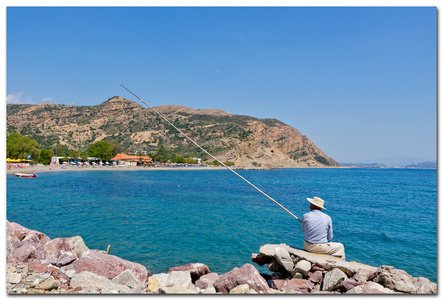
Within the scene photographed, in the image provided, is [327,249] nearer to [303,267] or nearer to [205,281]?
[303,267]

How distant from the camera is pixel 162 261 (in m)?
9.81

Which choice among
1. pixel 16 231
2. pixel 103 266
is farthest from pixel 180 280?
pixel 16 231

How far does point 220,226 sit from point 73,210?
10.6m

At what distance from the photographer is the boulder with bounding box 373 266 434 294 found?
525 cm

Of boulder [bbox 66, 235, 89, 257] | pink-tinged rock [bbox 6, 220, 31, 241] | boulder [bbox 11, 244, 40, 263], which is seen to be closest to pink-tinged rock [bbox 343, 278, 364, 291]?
boulder [bbox 11, 244, 40, 263]

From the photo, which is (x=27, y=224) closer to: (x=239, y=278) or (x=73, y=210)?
(x=73, y=210)

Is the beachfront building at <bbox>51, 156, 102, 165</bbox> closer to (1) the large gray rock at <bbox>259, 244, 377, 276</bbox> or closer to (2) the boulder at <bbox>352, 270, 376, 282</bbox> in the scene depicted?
(1) the large gray rock at <bbox>259, 244, 377, 276</bbox>

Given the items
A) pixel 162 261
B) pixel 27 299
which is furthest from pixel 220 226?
pixel 27 299

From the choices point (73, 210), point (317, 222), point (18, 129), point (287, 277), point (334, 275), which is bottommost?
point (73, 210)

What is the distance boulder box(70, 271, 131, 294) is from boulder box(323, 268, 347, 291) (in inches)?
153

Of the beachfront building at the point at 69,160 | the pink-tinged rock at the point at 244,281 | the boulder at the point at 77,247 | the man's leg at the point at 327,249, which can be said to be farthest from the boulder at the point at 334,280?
the beachfront building at the point at 69,160

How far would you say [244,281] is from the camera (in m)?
5.58

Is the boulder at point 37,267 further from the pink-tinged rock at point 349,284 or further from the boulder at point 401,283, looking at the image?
the boulder at point 401,283

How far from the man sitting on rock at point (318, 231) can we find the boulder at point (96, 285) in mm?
3938
